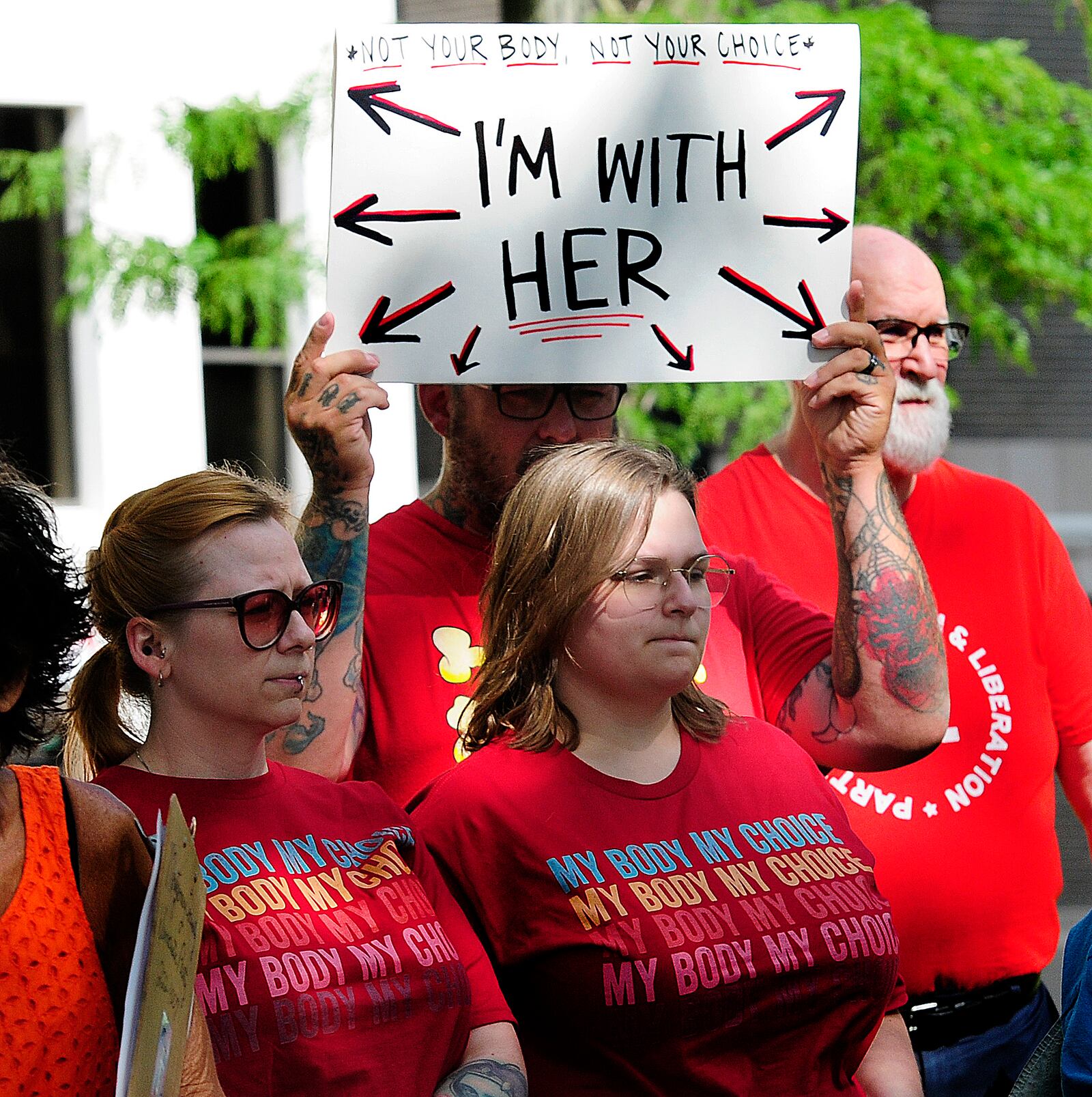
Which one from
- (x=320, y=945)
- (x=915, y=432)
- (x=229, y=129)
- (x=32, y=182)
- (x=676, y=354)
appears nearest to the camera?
(x=320, y=945)

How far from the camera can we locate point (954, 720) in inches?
123

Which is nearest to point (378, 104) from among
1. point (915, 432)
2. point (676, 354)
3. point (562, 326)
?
point (562, 326)

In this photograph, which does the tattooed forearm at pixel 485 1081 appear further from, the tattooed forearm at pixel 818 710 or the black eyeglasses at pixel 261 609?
the tattooed forearm at pixel 818 710

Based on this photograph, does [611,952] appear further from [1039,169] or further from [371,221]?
[1039,169]

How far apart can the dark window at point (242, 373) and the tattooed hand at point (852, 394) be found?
4807 mm

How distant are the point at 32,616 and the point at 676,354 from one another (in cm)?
128

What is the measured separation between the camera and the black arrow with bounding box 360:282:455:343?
2.57 m

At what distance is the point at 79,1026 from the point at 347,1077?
0.41 m

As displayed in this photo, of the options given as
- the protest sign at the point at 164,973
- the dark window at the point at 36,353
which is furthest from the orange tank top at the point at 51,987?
the dark window at the point at 36,353

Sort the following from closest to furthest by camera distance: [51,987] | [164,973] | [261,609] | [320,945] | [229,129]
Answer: [164,973], [51,987], [320,945], [261,609], [229,129]

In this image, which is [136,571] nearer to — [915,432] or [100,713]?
[100,713]

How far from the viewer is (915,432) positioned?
3266 mm

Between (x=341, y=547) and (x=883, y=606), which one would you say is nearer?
(x=341, y=547)

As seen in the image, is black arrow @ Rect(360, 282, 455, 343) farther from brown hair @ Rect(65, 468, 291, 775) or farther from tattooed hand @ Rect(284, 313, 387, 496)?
brown hair @ Rect(65, 468, 291, 775)
